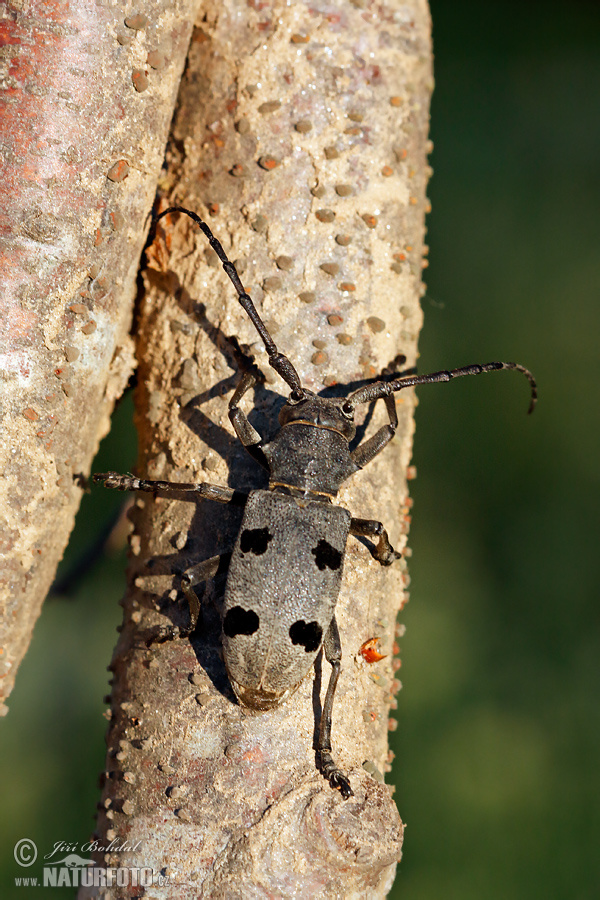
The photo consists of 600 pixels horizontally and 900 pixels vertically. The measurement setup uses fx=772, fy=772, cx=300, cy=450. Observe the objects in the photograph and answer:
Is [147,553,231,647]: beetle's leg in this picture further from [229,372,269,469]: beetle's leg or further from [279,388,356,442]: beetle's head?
[279,388,356,442]: beetle's head

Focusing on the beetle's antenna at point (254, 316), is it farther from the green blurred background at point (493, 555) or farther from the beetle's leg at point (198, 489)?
the green blurred background at point (493, 555)

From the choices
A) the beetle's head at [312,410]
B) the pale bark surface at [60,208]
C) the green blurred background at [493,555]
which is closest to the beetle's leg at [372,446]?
the beetle's head at [312,410]

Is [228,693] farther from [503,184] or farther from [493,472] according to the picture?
[503,184]

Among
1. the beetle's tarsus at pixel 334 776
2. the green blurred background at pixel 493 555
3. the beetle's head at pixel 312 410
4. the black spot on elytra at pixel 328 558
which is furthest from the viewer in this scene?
the green blurred background at pixel 493 555

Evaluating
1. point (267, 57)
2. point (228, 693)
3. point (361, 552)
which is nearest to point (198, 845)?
point (228, 693)

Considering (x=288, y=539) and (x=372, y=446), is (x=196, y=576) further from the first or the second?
(x=372, y=446)

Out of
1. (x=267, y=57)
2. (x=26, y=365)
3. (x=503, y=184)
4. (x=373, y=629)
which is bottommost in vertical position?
(x=373, y=629)
